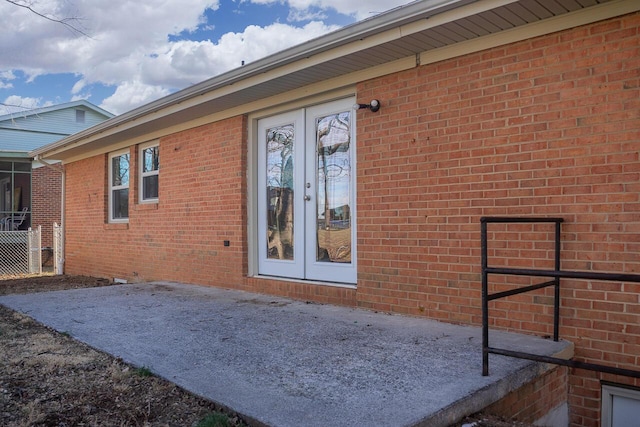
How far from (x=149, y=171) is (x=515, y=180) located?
22.6ft

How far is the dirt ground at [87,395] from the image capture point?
8.41 ft

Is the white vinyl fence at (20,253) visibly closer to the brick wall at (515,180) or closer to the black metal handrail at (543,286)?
the brick wall at (515,180)

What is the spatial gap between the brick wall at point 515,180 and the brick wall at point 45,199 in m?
17.3

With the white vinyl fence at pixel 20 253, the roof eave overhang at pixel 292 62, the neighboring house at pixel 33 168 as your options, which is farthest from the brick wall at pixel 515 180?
the neighboring house at pixel 33 168

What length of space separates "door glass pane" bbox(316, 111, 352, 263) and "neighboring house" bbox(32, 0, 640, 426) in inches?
0.7

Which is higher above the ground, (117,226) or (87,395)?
(117,226)

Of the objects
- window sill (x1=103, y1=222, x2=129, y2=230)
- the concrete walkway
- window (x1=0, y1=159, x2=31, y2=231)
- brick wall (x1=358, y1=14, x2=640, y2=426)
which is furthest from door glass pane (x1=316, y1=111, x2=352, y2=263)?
window (x1=0, y1=159, x2=31, y2=231)

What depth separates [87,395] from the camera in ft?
9.62

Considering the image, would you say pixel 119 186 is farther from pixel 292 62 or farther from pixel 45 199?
pixel 45 199

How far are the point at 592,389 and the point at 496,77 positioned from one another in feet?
8.30

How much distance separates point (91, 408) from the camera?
2750 mm

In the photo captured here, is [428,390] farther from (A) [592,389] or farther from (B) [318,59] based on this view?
(B) [318,59]

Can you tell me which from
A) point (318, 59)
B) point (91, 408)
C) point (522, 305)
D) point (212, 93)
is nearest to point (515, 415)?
point (522, 305)

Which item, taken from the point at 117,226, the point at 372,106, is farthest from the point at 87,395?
the point at 117,226
